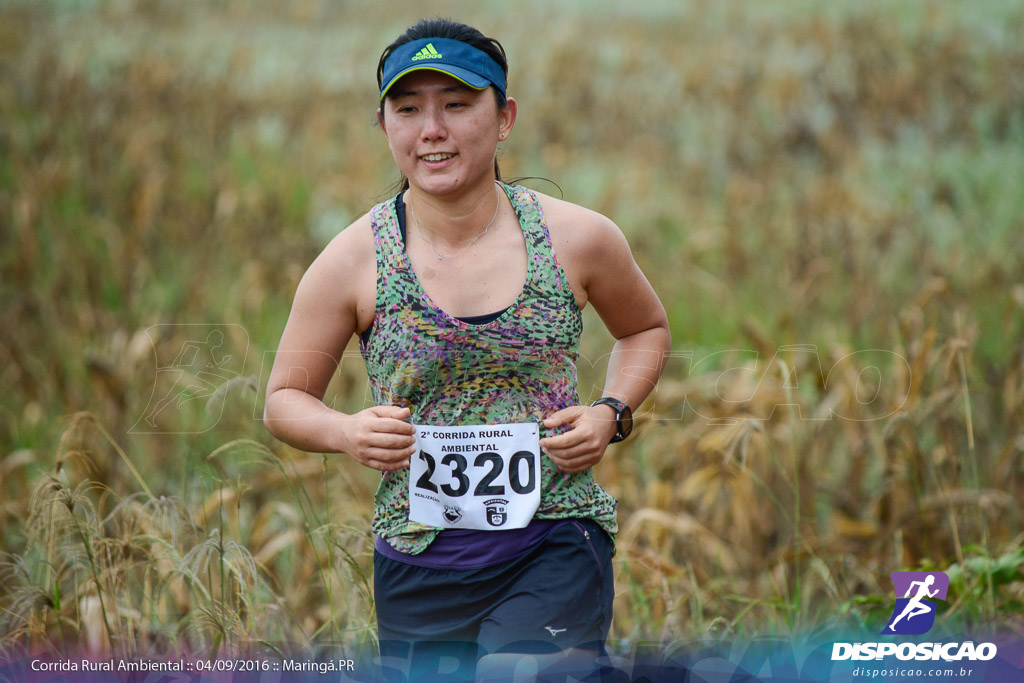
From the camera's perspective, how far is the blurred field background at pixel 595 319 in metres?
3.07

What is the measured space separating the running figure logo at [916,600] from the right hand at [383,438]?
1424mm

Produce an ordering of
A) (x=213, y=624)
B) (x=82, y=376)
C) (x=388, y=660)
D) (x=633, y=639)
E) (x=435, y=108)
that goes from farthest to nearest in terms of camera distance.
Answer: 1. (x=82, y=376)
2. (x=633, y=639)
3. (x=213, y=624)
4. (x=388, y=660)
5. (x=435, y=108)

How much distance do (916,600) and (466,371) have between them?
141 centimetres

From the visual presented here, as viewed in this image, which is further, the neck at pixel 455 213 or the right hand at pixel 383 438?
the neck at pixel 455 213

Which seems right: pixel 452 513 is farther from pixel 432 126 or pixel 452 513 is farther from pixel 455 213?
pixel 432 126

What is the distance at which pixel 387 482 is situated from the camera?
7.55ft

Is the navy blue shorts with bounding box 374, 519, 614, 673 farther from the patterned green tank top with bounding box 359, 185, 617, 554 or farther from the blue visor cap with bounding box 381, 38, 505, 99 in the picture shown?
the blue visor cap with bounding box 381, 38, 505, 99

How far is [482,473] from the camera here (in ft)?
7.09

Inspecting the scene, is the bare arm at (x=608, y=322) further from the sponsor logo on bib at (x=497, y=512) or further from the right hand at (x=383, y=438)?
the right hand at (x=383, y=438)

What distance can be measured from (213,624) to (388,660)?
1.46 ft

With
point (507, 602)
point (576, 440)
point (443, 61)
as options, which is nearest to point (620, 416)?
point (576, 440)

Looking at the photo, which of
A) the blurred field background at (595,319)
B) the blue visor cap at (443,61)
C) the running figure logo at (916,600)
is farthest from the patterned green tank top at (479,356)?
the running figure logo at (916,600)

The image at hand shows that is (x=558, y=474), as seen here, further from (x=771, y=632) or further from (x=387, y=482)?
(x=771, y=632)

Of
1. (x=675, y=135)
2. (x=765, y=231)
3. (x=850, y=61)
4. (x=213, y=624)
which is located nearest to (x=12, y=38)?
(x=675, y=135)
